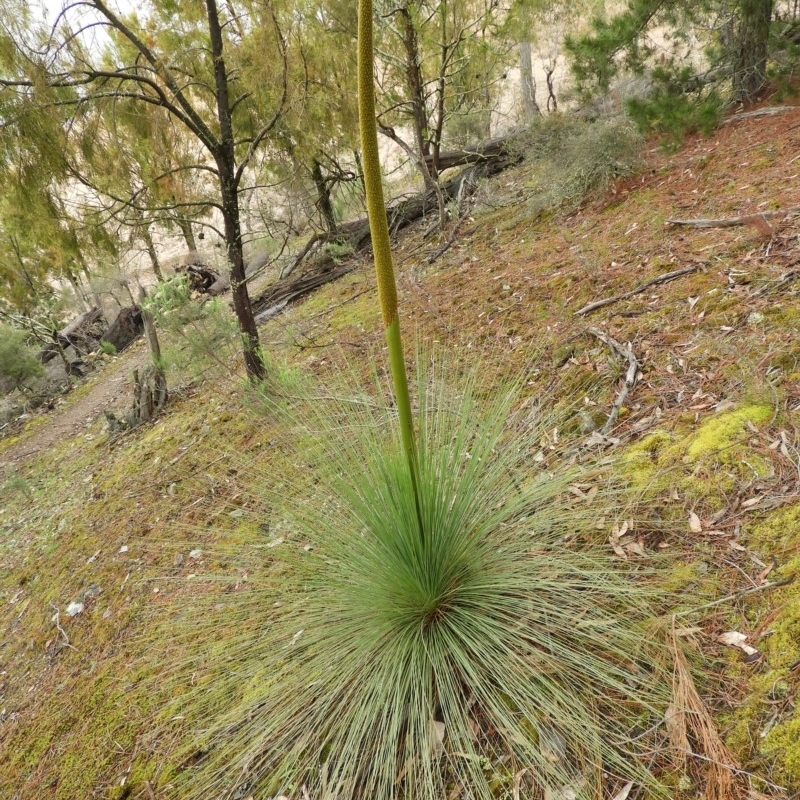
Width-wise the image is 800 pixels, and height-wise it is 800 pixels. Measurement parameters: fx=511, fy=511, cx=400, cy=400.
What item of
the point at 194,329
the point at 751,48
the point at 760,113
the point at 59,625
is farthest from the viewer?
the point at 751,48

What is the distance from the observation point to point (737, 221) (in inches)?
137

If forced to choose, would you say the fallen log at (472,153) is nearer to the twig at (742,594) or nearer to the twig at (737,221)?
the twig at (737,221)

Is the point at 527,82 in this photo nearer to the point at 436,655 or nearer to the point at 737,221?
the point at 737,221

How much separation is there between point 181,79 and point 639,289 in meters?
3.87

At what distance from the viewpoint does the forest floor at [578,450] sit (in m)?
1.56

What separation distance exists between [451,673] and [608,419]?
4.94 ft

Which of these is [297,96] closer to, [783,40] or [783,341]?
[783,341]

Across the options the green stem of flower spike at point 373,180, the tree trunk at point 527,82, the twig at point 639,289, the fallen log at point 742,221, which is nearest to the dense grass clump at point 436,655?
the green stem of flower spike at point 373,180

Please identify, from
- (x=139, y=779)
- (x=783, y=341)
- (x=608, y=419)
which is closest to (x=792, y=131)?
(x=783, y=341)

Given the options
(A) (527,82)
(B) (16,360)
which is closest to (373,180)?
(B) (16,360)

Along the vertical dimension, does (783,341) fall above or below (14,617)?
above

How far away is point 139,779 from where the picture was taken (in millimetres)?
1890

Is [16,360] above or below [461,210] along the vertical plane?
below

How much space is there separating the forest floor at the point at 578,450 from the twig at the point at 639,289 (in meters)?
0.02
